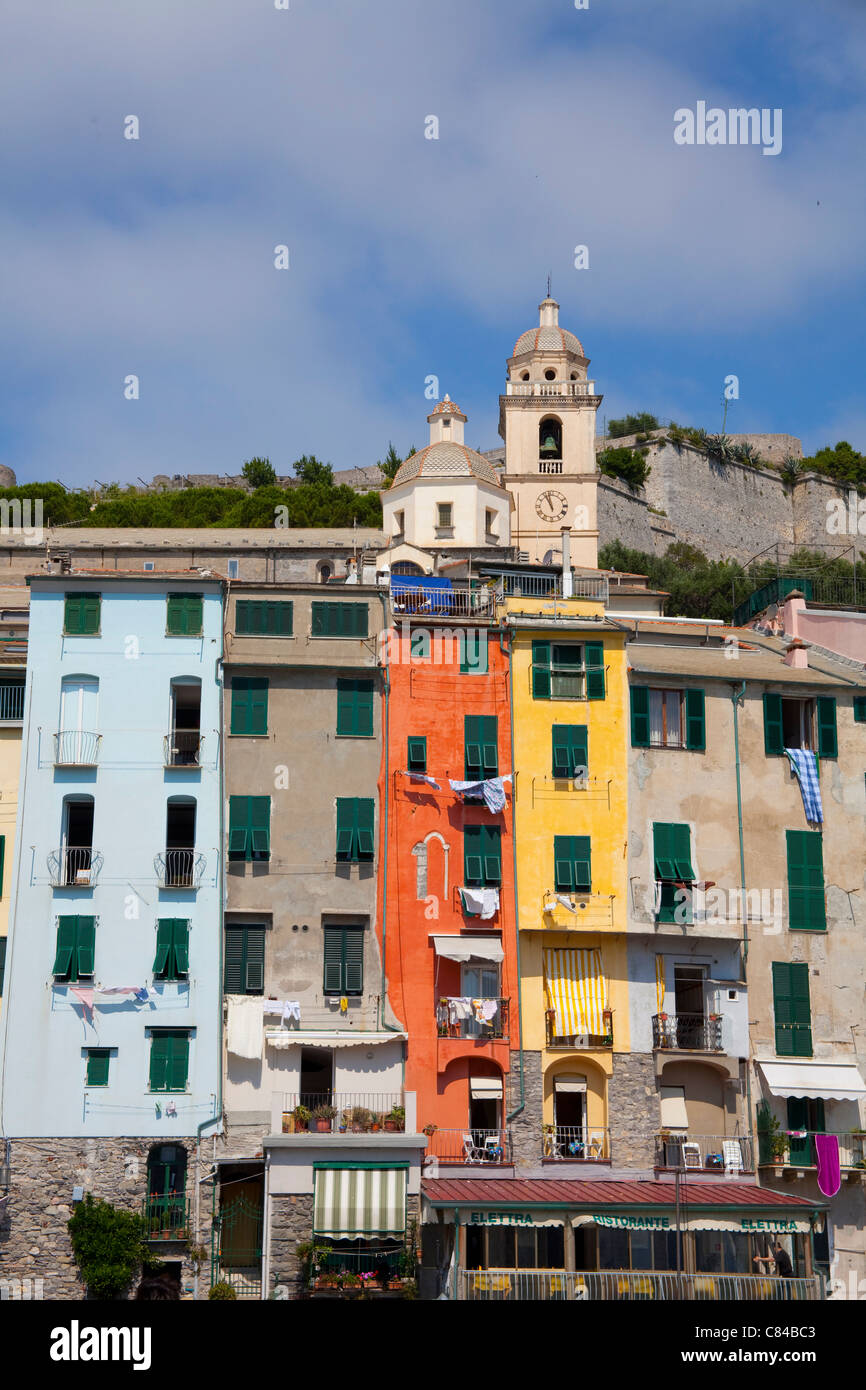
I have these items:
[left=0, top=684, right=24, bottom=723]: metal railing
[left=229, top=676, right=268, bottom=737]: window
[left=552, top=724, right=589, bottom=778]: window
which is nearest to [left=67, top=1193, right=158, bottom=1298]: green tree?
[left=229, top=676, right=268, bottom=737]: window

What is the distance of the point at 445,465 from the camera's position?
273 feet

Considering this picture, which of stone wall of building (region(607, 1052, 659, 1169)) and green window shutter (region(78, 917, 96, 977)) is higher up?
green window shutter (region(78, 917, 96, 977))

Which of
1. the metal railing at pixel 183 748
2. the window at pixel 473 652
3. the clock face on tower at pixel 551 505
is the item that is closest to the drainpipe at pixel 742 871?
the window at pixel 473 652

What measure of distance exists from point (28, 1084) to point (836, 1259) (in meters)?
20.2

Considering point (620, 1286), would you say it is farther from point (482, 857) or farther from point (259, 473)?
point (259, 473)

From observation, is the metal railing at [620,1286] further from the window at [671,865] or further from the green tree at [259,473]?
the green tree at [259,473]

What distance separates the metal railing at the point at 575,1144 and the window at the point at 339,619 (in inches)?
551

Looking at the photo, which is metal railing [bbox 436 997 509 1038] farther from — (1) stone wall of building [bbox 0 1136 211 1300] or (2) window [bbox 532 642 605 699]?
(2) window [bbox 532 642 605 699]

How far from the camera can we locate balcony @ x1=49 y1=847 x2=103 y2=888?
46.3m

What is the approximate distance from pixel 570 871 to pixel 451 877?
3.11m

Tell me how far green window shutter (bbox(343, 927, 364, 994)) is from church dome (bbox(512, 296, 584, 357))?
2053 inches

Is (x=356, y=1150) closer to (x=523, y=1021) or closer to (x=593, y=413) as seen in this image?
(x=523, y=1021)

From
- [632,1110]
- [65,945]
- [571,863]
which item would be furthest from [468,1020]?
[65,945]

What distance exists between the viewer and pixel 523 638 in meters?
50.4
